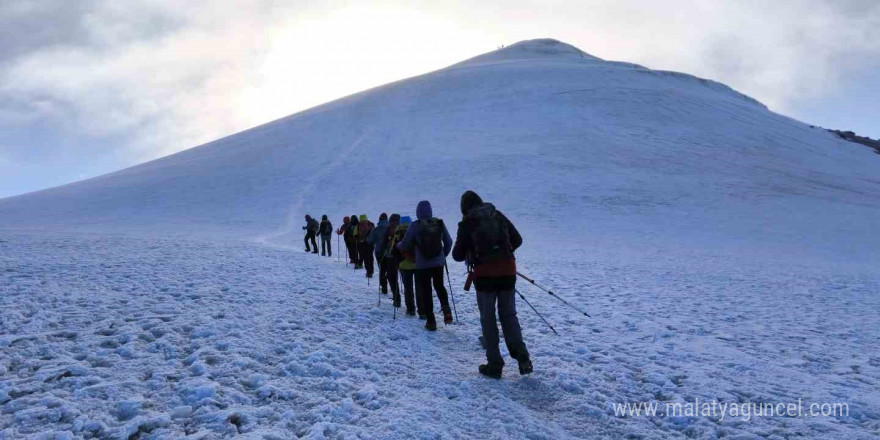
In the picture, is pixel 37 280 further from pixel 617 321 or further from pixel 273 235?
pixel 273 235

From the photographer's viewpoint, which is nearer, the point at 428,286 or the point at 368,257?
the point at 428,286

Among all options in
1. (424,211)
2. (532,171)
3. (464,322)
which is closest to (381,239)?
(464,322)

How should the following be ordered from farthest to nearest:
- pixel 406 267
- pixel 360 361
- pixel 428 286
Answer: pixel 406 267
pixel 428 286
pixel 360 361

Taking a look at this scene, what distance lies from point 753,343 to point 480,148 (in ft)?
121

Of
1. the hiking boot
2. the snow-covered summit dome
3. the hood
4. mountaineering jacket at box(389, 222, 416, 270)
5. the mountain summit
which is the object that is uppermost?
the snow-covered summit dome

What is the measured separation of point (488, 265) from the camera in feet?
19.5

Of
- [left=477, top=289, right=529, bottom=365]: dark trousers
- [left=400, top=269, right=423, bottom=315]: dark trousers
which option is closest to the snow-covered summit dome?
[left=400, top=269, right=423, bottom=315]: dark trousers

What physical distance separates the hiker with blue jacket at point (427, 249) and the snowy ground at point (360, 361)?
1.83 feet

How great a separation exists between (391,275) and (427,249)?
8.33 ft

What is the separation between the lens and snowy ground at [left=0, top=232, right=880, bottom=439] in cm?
443

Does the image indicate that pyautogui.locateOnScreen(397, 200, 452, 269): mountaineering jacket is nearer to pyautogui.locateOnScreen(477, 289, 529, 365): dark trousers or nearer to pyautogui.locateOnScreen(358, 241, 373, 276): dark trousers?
pyautogui.locateOnScreen(477, 289, 529, 365): dark trousers

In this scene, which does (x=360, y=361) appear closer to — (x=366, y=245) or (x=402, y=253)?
(x=402, y=253)

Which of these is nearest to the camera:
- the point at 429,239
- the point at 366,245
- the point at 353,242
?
the point at 429,239

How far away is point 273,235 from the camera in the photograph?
2767 centimetres
